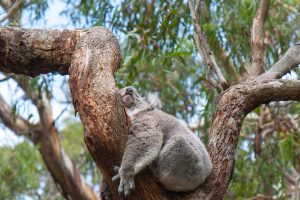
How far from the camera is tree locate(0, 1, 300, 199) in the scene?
8.34 ft

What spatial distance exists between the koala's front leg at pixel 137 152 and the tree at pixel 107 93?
0.06 m

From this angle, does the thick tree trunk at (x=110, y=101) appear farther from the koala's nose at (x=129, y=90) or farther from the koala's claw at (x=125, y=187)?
the koala's nose at (x=129, y=90)

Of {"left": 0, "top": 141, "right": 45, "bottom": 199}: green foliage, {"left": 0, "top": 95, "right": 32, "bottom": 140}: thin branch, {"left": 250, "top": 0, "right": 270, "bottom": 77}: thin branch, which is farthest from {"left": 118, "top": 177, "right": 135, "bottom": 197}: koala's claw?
{"left": 0, "top": 95, "right": 32, "bottom": 140}: thin branch

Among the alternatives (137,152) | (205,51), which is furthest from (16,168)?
(137,152)

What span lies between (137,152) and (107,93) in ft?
1.25

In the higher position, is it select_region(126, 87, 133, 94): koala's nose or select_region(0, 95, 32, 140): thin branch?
select_region(126, 87, 133, 94): koala's nose

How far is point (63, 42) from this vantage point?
9.83ft

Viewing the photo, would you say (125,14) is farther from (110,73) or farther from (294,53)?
(110,73)

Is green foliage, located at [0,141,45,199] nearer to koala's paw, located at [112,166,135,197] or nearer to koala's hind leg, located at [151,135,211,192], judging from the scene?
koala's hind leg, located at [151,135,211,192]

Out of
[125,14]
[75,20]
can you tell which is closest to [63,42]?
[125,14]

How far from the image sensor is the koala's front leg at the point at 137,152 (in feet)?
8.45

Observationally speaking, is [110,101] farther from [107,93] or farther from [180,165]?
[180,165]

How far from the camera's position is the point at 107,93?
257 cm

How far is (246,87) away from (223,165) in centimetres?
47
